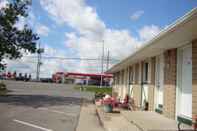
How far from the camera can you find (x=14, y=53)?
26375mm

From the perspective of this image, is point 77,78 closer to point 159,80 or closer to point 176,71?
point 159,80

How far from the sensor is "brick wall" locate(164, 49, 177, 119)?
11828 mm

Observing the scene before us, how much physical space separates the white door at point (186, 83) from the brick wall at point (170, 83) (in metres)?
0.35

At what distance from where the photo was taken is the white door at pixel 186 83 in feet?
35.0

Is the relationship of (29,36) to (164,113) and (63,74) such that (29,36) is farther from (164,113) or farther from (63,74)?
(63,74)

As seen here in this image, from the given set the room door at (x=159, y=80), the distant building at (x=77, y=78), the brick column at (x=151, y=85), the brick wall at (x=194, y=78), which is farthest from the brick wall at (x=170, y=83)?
the distant building at (x=77, y=78)

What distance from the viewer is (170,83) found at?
1220cm

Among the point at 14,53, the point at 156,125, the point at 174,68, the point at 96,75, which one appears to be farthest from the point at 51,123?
the point at 96,75

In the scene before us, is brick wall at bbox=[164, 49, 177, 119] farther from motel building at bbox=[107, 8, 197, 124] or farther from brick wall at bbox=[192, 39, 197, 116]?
brick wall at bbox=[192, 39, 197, 116]

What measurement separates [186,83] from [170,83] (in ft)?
3.97

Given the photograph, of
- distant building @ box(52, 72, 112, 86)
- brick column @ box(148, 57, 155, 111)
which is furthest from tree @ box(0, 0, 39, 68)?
distant building @ box(52, 72, 112, 86)

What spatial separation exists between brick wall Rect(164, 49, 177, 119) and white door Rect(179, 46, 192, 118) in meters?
0.35

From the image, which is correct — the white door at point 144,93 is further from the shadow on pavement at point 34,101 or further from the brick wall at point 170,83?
the shadow on pavement at point 34,101

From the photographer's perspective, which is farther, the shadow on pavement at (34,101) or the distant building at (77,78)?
the distant building at (77,78)
